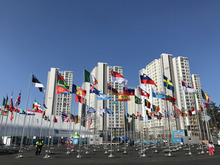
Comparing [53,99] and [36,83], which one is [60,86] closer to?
[36,83]

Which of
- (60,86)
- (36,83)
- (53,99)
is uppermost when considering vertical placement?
(53,99)

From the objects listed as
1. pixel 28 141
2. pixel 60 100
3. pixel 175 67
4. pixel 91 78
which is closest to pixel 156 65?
pixel 175 67

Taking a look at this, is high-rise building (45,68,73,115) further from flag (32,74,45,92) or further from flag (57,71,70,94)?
flag (57,71,70,94)

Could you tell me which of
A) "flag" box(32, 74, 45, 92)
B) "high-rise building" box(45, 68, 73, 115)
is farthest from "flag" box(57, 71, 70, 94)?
"high-rise building" box(45, 68, 73, 115)

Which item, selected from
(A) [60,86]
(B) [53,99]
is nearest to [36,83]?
(A) [60,86]

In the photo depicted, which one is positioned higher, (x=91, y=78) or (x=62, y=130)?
(x=91, y=78)

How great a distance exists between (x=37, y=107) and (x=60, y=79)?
15787 millimetres

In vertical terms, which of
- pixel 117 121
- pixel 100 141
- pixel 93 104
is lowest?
pixel 100 141

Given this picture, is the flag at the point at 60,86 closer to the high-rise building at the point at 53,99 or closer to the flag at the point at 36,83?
the flag at the point at 36,83

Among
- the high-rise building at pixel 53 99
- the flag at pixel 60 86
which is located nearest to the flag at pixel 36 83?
the flag at pixel 60 86

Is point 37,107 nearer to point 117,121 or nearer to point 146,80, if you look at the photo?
point 146,80

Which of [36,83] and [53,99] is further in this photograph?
[53,99]

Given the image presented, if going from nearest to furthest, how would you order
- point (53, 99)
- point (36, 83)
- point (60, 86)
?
1. point (60, 86)
2. point (36, 83)
3. point (53, 99)

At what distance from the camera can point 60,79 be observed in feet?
62.1
